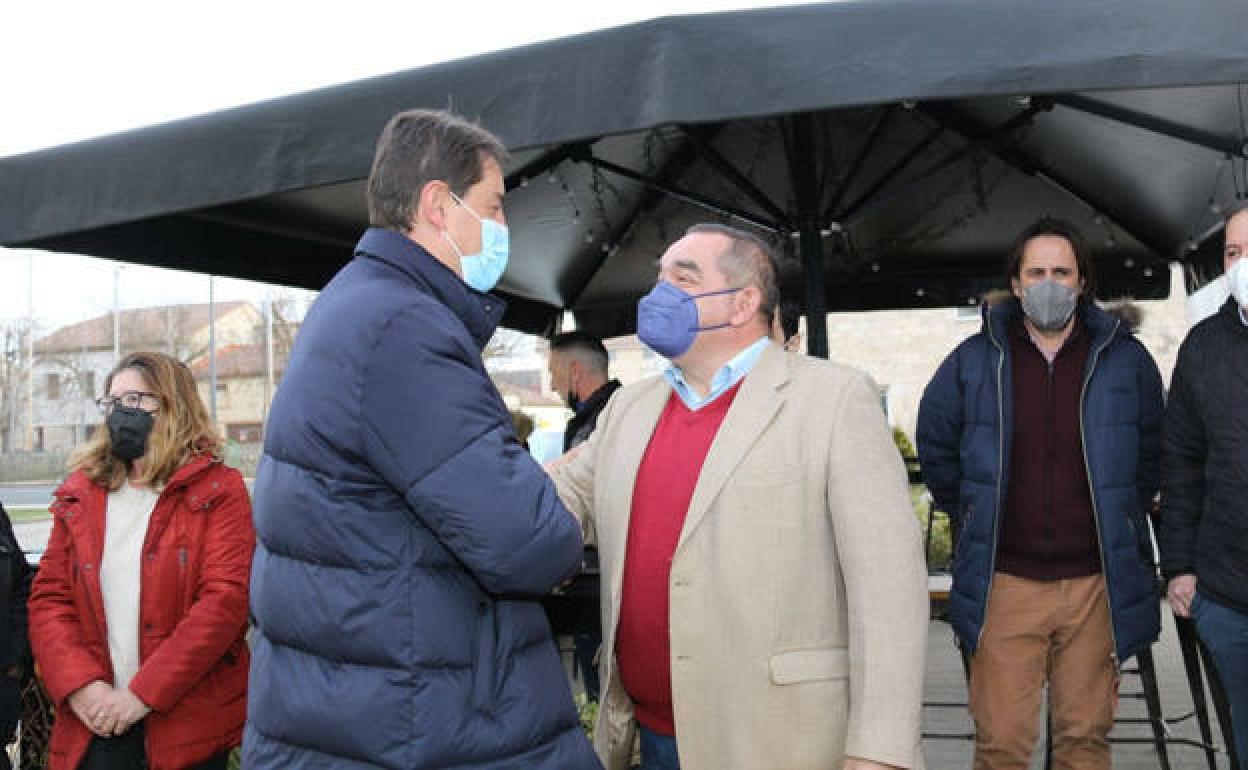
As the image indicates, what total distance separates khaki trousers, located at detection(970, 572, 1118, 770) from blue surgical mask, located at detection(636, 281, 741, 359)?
1.64 meters

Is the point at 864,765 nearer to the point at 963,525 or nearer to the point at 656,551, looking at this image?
the point at 656,551

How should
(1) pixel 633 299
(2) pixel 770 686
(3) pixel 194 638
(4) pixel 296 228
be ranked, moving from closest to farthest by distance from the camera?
1. (2) pixel 770 686
2. (3) pixel 194 638
3. (4) pixel 296 228
4. (1) pixel 633 299

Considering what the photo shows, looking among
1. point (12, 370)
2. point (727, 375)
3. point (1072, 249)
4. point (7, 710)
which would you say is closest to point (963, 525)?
point (1072, 249)

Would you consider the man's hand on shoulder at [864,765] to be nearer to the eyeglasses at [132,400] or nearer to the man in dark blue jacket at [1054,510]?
the man in dark blue jacket at [1054,510]

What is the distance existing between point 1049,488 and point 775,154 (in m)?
2.46

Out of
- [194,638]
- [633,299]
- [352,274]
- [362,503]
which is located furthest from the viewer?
A: [633,299]

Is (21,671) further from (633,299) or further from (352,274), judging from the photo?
(633,299)

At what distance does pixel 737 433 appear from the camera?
7.39 feet

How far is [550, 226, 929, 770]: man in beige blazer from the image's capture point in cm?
211

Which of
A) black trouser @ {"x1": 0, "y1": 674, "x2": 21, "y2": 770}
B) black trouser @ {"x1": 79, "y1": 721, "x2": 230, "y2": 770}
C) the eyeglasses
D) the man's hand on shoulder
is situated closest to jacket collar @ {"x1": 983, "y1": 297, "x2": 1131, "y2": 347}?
the man's hand on shoulder

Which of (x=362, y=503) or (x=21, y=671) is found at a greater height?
(x=362, y=503)

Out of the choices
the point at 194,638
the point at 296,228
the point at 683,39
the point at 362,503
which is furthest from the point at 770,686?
the point at 296,228

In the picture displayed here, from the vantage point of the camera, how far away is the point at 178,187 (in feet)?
10.7

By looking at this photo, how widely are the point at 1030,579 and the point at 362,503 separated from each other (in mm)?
2386
